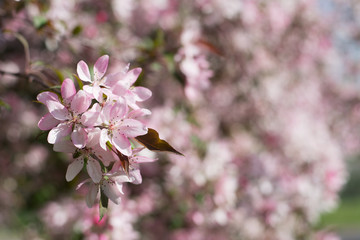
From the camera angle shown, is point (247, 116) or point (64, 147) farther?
point (247, 116)

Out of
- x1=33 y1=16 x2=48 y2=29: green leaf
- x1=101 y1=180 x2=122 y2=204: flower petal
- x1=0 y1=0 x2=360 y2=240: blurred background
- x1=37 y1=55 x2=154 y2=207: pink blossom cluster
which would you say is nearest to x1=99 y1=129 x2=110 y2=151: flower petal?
x1=37 y1=55 x2=154 y2=207: pink blossom cluster

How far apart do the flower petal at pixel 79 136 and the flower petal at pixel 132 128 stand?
7cm

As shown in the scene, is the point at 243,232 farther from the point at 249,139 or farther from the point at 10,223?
the point at 10,223

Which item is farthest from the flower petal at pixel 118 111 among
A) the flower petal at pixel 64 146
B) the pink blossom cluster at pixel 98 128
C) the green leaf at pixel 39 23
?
the green leaf at pixel 39 23

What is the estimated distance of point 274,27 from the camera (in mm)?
3604

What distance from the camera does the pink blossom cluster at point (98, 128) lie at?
0.88 metres

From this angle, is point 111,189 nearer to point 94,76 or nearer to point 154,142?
point 154,142

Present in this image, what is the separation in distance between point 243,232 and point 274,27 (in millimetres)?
1662

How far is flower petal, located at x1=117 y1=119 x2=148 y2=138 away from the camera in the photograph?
35.0 inches

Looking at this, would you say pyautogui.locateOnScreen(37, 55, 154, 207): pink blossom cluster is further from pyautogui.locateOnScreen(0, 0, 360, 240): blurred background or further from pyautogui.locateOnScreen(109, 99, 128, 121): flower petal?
pyautogui.locateOnScreen(0, 0, 360, 240): blurred background

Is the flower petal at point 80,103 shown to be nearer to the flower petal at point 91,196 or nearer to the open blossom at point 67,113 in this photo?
the open blossom at point 67,113

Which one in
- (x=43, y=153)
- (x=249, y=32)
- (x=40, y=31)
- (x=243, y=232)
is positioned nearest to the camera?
(x=40, y=31)

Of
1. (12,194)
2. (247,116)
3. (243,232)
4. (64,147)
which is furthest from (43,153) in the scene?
(64,147)

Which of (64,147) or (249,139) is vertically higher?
(249,139)
